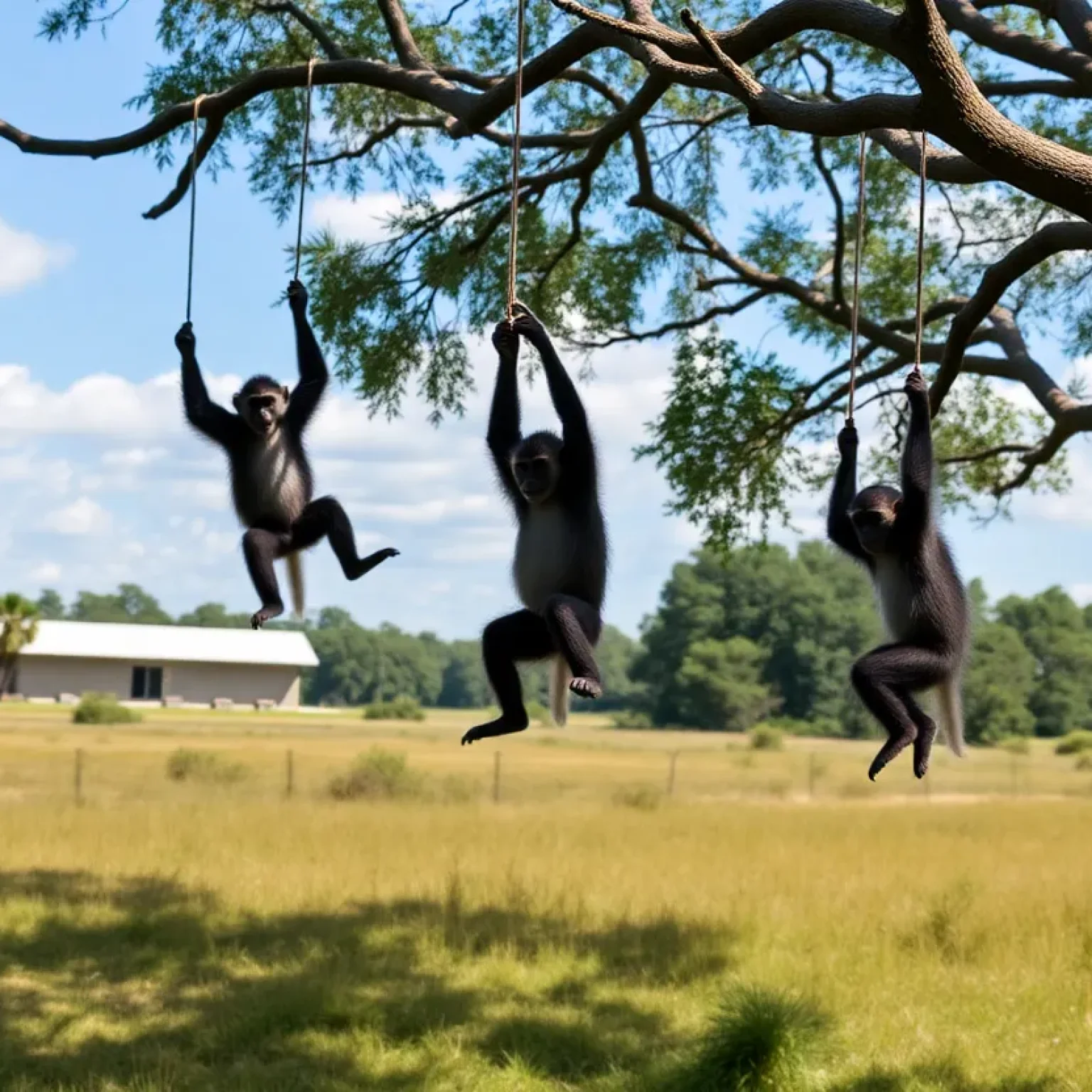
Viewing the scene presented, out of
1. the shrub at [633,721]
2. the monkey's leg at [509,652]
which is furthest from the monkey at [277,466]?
the shrub at [633,721]

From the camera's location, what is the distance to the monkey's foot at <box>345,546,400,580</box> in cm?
765

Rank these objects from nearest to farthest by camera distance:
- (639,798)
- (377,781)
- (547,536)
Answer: (547,536)
(639,798)
(377,781)

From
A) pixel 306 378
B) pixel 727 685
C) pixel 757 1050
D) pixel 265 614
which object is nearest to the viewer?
pixel 265 614

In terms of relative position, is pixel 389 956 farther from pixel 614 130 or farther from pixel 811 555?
pixel 811 555

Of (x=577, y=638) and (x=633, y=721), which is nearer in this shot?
(x=577, y=638)

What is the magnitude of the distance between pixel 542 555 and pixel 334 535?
5.59 ft

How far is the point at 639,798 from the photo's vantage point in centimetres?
3669

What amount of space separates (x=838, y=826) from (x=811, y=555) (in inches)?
3735

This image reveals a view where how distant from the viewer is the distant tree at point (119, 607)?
159500mm

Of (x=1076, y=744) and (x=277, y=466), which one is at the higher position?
(x=277, y=466)

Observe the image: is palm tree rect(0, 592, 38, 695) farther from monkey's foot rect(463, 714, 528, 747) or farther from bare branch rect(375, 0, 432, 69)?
monkey's foot rect(463, 714, 528, 747)

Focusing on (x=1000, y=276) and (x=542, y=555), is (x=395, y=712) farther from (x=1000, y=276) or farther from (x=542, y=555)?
(x=542, y=555)

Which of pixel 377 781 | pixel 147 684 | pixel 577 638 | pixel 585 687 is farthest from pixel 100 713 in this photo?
pixel 585 687

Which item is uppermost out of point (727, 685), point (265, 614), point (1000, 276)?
point (1000, 276)
